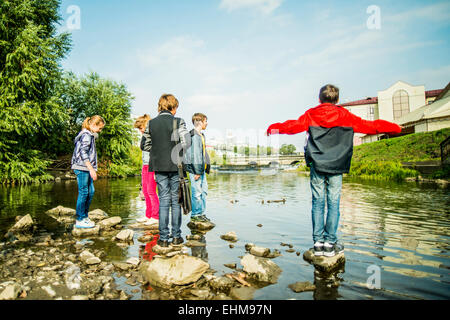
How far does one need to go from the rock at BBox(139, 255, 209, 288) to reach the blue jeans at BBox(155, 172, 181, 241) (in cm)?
118

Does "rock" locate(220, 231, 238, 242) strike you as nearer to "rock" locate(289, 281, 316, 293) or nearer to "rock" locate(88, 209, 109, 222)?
"rock" locate(289, 281, 316, 293)

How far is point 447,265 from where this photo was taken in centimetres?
323

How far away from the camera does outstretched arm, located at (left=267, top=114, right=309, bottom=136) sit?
354cm

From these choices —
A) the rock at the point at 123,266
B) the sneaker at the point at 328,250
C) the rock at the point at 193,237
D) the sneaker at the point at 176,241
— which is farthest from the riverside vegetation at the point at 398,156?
the rock at the point at 123,266

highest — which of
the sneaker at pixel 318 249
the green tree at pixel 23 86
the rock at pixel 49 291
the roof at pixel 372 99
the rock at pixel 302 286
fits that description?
the roof at pixel 372 99

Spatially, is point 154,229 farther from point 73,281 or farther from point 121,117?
point 121,117

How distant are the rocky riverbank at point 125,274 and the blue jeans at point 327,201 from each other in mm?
511

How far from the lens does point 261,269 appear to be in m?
2.94

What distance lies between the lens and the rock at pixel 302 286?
2.62 metres

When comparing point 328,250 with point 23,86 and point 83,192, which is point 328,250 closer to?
point 83,192

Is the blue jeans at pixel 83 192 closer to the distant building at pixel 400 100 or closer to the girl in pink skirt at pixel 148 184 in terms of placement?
the girl in pink skirt at pixel 148 184

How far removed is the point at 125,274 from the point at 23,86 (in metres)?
19.2

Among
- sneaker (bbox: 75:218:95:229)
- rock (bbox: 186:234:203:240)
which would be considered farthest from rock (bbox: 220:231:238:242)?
sneaker (bbox: 75:218:95:229)

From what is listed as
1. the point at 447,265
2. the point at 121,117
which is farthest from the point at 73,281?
the point at 121,117
